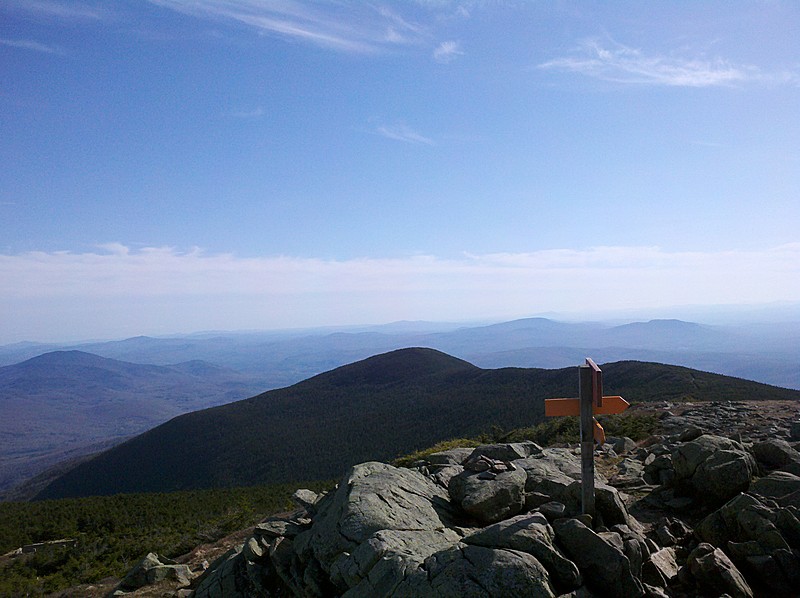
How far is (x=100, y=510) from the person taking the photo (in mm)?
29672

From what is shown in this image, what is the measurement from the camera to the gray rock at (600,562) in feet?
21.9

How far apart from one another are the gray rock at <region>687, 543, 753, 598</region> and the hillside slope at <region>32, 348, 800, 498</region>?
3721cm

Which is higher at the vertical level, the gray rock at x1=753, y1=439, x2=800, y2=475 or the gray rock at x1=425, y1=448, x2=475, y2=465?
the gray rock at x1=753, y1=439, x2=800, y2=475

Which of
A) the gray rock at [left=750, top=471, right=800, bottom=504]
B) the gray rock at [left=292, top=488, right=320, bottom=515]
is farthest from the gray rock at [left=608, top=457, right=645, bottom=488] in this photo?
the gray rock at [left=292, top=488, right=320, bottom=515]

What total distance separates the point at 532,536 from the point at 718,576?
319 centimetres

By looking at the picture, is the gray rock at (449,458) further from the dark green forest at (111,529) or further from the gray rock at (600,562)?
the dark green forest at (111,529)

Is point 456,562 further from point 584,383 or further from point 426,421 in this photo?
point 426,421

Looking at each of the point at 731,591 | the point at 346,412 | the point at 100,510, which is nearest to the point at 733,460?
the point at 731,591

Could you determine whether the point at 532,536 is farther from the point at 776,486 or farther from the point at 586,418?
the point at 776,486

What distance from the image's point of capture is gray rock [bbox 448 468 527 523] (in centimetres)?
907

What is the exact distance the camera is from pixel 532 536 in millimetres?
6777

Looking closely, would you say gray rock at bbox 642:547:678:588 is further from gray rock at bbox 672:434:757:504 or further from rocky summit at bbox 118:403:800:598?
gray rock at bbox 672:434:757:504

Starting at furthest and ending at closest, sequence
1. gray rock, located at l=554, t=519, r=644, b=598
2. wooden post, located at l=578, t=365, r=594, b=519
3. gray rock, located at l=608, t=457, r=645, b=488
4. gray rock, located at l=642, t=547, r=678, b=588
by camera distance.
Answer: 1. gray rock, located at l=608, t=457, r=645, b=488
2. wooden post, located at l=578, t=365, r=594, b=519
3. gray rock, located at l=642, t=547, r=678, b=588
4. gray rock, located at l=554, t=519, r=644, b=598

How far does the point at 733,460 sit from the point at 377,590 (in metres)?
9.40
